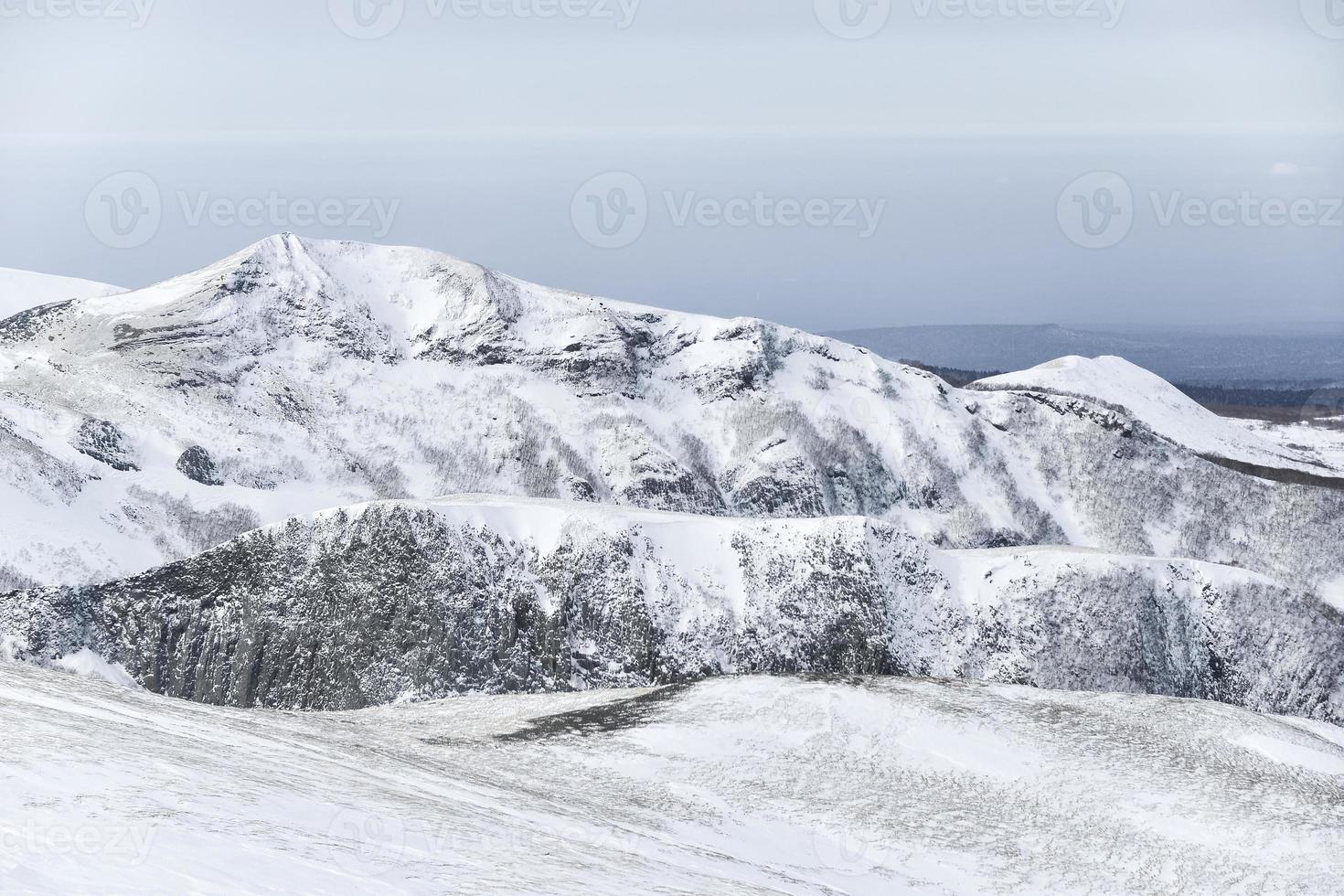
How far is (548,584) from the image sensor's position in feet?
209

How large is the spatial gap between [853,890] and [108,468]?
82228mm

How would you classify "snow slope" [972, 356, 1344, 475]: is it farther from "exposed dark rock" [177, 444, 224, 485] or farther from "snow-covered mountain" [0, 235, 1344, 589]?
"exposed dark rock" [177, 444, 224, 485]

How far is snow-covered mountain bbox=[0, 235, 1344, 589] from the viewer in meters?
112

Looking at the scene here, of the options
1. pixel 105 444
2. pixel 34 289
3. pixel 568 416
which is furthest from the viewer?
pixel 34 289

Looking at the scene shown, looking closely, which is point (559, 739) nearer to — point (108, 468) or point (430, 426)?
point (108, 468)

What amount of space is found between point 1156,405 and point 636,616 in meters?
131

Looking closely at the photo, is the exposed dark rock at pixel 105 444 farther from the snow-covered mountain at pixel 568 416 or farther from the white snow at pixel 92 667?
the white snow at pixel 92 667

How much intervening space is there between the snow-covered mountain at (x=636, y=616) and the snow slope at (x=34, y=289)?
4925 inches

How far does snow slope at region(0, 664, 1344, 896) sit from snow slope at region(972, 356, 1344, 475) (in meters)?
118

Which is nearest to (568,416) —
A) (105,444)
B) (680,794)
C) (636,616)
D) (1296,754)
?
(105,444)

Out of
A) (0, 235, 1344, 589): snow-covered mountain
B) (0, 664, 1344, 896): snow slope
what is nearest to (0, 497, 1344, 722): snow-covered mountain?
(0, 664, 1344, 896): snow slope

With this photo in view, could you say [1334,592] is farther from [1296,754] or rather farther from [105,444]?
[105,444]

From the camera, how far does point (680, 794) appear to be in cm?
3638

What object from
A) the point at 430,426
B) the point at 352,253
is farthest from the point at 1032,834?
the point at 352,253
